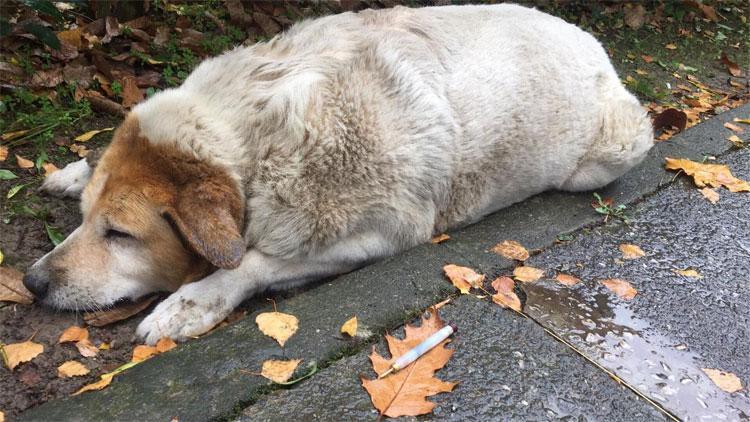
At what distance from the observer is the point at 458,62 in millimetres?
3541

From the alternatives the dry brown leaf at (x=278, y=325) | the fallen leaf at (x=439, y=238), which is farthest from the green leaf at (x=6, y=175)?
the fallen leaf at (x=439, y=238)

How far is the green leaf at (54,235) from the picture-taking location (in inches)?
128

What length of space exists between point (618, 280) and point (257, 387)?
199 cm

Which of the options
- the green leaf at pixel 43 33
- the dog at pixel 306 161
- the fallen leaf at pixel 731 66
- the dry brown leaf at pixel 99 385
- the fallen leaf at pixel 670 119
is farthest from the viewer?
the fallen leaf at pixel 731 66

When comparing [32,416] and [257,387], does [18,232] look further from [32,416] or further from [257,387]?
[257,387]

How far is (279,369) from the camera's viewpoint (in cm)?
245

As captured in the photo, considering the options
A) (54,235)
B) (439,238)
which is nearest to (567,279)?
(439,238)

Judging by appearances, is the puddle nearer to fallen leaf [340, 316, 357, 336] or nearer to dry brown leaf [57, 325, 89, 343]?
fallen leaf [340, 316, 357, 336]

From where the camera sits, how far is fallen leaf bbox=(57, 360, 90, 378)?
8.38 ft

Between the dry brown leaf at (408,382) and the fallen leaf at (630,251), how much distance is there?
1430 mm

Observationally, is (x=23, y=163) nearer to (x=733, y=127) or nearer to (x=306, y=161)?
(x=306, y=161)

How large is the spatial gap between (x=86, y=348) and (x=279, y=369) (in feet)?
3.06

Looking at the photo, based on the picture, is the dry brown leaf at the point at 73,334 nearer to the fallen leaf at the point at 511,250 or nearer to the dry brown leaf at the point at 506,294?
the dry brown leaf at the point at 506,294

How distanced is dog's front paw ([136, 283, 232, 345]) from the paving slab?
0.20 meters
